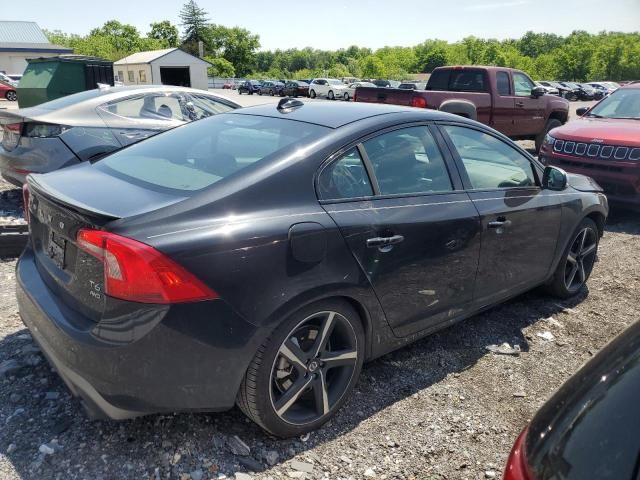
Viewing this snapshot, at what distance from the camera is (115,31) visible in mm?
113188

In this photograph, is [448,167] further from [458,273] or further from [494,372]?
[494,372]

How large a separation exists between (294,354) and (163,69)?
46158 millimetres

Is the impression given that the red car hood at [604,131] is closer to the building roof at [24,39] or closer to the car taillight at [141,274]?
the car taillight at [141,274]

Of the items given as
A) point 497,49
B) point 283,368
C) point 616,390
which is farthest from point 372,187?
point 497,49

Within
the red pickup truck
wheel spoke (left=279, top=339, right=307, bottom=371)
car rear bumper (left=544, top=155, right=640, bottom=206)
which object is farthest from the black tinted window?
wheel spoke (left=279, top=339, right=307, bottom=371)

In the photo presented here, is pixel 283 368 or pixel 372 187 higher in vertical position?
pixel 372 187

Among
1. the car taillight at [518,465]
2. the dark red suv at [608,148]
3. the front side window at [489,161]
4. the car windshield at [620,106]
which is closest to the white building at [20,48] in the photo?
the car windshield at [620,106]

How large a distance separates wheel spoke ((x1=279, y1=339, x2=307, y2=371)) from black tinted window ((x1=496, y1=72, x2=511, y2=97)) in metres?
10.1

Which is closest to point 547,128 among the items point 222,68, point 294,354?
point 294,354

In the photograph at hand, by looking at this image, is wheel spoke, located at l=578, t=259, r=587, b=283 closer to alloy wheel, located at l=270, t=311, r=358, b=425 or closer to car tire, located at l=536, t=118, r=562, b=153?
alloy wheel, located at l=270, t=311, r=358, b=425

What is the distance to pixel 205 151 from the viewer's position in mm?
2971

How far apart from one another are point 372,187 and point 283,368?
1.07m

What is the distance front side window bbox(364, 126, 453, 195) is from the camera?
2.98 metres

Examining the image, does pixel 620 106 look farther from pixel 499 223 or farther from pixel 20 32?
pixel 20 32
